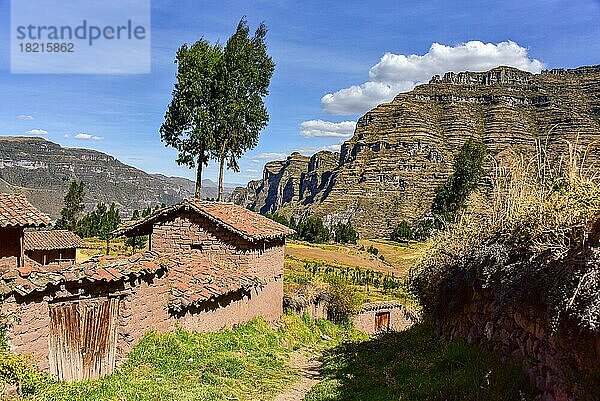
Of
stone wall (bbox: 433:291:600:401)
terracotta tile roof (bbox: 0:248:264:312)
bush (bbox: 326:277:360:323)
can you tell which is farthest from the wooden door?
stone wall (bbox: 433:291:600:401)

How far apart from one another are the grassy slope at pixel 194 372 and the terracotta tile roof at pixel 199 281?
2.97ft

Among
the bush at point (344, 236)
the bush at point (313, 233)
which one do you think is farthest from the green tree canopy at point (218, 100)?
the bush at point (344, 236)

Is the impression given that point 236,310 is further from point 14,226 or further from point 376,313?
point 376,313

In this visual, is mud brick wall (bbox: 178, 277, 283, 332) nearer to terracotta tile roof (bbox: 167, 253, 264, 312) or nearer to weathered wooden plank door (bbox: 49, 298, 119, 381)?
terracotta tile roof (bbox: 167, 253, 264, 312)

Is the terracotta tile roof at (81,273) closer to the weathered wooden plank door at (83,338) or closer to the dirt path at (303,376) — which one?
the weathered wooden plank door at (83,338)

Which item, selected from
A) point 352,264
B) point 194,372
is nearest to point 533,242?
point 194,372

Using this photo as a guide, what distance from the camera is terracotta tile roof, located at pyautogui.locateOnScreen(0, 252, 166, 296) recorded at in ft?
28.8

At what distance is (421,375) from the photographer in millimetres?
9000

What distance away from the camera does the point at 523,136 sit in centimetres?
16638

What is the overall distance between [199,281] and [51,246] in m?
27.3

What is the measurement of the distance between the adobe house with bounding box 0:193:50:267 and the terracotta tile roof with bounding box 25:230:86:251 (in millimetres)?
22908

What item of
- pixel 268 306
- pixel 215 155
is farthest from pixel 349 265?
pixel 268 306

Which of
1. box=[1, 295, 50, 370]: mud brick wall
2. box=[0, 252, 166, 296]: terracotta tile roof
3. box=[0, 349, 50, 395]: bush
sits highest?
box=[0, 252, 166, 296]: terracotta tile roof

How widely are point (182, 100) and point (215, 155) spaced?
11.6 ft
